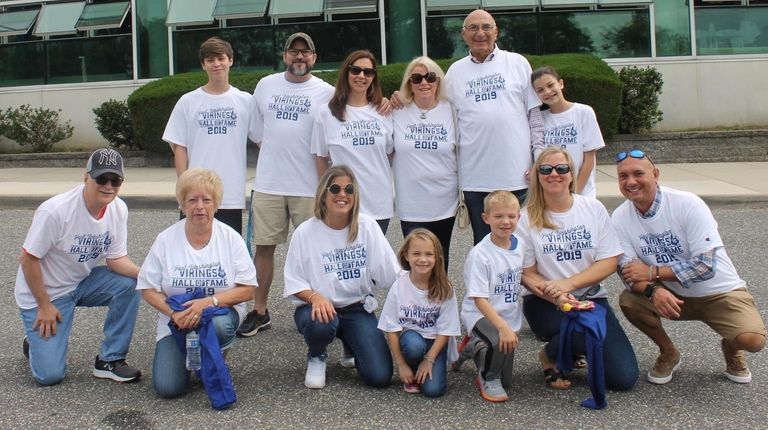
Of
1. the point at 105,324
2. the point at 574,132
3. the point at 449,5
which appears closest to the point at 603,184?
the point at 449,5

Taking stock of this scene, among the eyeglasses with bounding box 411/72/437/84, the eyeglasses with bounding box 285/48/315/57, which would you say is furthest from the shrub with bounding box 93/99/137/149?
the eyeglasses with bounding box 411/72/437/84

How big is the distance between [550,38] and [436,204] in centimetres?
1084

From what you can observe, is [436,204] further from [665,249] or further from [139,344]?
[139,344]

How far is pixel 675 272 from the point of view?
3965 mm

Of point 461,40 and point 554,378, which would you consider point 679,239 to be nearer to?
point 554,378

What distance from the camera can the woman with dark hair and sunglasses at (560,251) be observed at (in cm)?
405

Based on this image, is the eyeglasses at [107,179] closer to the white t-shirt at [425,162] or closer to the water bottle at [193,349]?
the water bottle at [193,349]

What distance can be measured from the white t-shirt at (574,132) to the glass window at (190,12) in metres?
11.8

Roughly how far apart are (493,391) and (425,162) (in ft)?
5.01

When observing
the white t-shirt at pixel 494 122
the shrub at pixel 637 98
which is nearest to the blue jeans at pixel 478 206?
the white t-shirt at pixel 494 122

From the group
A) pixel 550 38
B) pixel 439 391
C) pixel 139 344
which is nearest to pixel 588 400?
pixel 439 391

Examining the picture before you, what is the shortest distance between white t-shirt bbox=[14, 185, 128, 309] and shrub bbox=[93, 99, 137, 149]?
410 inches

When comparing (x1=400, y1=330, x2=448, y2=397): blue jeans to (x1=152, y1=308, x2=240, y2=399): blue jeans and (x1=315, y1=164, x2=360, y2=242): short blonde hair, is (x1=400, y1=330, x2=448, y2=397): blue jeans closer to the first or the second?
(x1=315, y1=164, x2=360, y2=242): short blonde hair

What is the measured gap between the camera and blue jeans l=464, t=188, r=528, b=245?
4.79m
